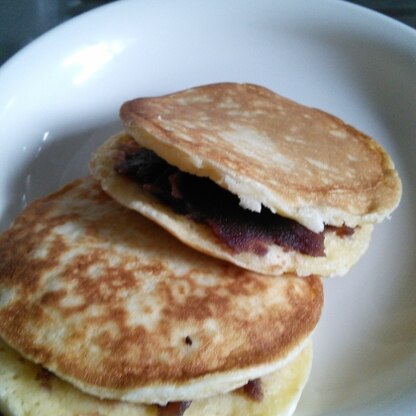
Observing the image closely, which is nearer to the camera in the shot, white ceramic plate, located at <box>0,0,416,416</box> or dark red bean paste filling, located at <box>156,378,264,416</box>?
dark red bean paste filling, located at <box>156,378,264,416</box>

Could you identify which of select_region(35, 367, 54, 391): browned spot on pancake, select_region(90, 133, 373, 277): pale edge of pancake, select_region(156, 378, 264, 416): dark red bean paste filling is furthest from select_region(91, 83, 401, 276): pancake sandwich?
select_region(35, 367, 54, 391): browned spot on pancake

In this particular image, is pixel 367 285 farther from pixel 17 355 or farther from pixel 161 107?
pixel 17 355

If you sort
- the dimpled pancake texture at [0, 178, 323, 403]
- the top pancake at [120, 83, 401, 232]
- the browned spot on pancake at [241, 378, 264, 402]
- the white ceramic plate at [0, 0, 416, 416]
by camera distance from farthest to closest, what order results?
the white ceramic plate at [0, 0, 416, 416], the top pancake at [120, 83, 401, 232], the browned spot on pancake at [241, 378, 264, 402], the dimpled pancake texture at [0, 178, 323, 403]

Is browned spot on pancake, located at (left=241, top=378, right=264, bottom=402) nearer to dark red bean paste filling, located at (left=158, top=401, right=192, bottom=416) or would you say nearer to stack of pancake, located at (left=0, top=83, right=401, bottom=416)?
stack of pancake, located at (left=0, top=83, right=401, bottom=416)

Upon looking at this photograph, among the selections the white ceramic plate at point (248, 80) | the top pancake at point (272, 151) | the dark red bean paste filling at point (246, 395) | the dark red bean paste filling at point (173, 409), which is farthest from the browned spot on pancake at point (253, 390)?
the top pancake at point (272, 151)

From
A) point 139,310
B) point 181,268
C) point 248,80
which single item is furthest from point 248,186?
point 248,80

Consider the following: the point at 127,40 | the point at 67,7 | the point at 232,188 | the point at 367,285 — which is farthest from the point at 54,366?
the point at 67,7

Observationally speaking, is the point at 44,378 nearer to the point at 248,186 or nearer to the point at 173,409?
the point at 173,409

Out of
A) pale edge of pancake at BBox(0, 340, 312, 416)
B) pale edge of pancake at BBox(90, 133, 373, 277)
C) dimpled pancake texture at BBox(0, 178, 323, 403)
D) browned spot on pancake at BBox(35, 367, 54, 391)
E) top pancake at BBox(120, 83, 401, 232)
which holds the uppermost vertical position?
top pancake at BBox(120, 83, 401, 232)

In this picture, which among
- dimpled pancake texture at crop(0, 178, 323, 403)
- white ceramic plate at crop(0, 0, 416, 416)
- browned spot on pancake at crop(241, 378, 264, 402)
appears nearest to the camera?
dimpled pancake texture at crop(0, 178, 323, 403)
